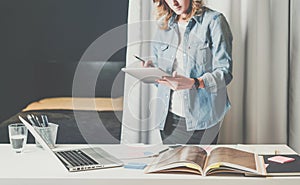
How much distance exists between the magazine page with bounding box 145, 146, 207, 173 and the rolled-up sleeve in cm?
38

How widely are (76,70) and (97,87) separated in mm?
132

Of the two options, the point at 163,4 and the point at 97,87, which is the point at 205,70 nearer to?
the point at 163,4

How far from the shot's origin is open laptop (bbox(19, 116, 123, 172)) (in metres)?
1.27

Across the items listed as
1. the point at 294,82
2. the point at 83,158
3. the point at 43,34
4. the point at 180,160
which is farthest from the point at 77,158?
the point at 294,82

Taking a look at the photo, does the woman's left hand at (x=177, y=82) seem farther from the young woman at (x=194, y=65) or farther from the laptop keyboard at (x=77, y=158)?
the laptop keyboard at (x=77, y=158)

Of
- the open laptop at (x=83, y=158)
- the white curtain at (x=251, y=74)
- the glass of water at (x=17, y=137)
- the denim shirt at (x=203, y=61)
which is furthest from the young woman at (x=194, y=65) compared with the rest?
the glass of water at (x=17, y=137)

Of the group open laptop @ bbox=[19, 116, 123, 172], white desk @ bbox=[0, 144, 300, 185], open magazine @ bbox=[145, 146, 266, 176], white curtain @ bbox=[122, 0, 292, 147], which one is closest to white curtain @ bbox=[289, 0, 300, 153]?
white curtain @ bbox=[122, 0, 292, 147]

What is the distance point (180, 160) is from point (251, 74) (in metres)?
0.75

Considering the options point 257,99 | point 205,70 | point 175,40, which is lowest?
point 257,99

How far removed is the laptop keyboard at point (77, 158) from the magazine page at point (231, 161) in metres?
0.36

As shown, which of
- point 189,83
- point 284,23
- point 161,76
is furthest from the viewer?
point 284,23

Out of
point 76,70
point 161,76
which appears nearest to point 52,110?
point 76,70

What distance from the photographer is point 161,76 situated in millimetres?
1600

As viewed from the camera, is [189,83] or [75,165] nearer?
[75,165]
